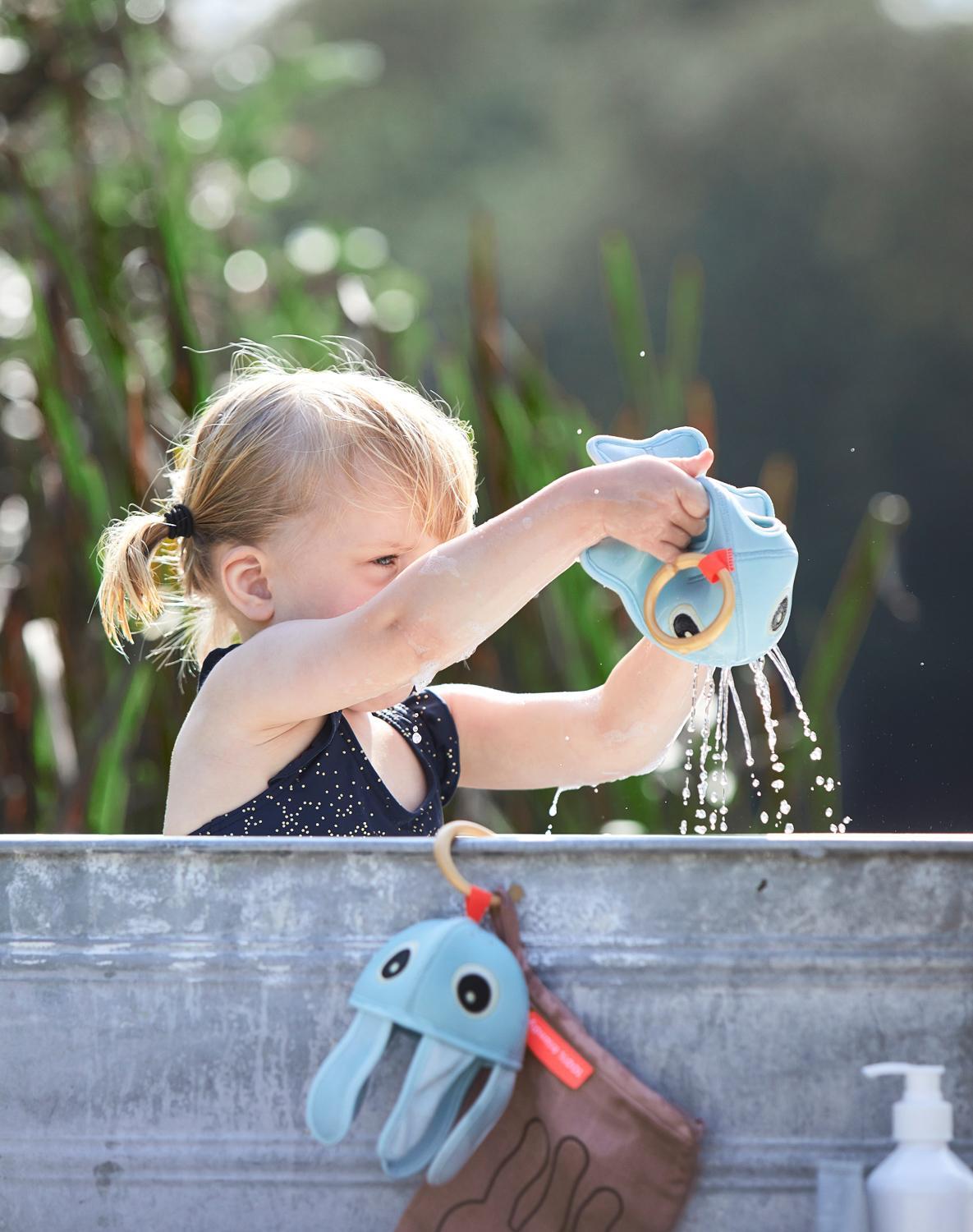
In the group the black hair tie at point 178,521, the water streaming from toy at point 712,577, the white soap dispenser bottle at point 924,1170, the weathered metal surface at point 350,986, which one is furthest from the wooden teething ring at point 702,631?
the black hair tie at point 178,521

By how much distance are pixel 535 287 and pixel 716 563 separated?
3.56 metres

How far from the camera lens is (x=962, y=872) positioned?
95 cm

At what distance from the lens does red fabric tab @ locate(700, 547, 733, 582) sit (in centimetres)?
123

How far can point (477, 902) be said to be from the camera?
96 centimetres

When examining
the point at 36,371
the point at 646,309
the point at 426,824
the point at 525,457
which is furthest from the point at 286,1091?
the point at 646,309

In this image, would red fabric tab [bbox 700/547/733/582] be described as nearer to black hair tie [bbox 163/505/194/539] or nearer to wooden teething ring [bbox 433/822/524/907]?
wooden teething ring [bbox 433/822/524/907]

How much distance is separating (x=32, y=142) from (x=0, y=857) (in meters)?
3.15

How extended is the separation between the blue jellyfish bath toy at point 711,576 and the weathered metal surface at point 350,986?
1.07ft

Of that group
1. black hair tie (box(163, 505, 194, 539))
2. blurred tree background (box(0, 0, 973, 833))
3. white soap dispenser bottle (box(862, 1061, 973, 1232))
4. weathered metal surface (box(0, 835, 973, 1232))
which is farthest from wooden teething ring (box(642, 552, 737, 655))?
blurred tree background (box(0, 0, 973, 833))

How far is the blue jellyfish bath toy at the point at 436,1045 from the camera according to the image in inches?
36.1

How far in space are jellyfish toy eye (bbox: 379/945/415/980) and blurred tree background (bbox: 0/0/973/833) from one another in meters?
1.12

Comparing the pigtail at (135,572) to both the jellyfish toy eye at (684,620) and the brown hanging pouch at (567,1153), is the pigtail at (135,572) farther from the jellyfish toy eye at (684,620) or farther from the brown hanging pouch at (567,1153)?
the brown hanging pouch at (567,1153)

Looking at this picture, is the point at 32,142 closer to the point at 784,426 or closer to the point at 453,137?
the point at 453,137

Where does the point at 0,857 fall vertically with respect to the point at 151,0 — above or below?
below
